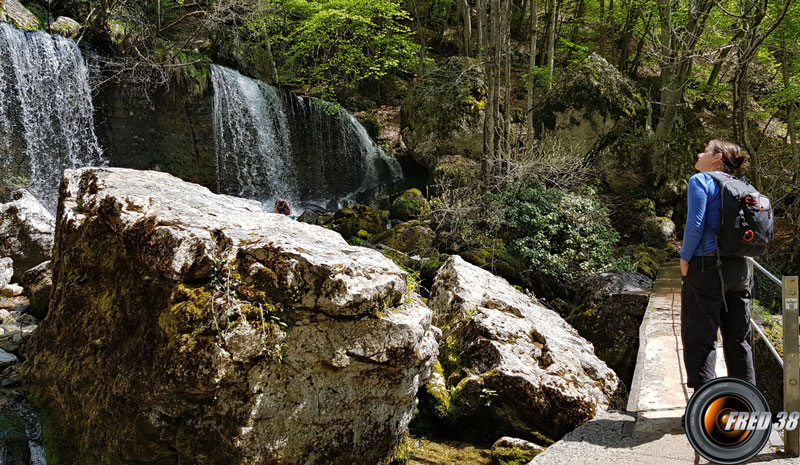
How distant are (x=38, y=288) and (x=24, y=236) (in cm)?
223

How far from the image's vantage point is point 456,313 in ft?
18.4

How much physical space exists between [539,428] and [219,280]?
2884 mm

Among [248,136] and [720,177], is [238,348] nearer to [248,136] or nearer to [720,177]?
[720,177]

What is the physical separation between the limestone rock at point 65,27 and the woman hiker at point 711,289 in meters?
15.8

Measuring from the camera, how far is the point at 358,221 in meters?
12.7

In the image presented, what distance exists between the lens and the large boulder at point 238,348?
337 cm

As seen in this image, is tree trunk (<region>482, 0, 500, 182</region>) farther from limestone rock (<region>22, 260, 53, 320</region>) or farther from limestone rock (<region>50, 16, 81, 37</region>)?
limestone rock (<region>50, 16, 81, 37</region>)

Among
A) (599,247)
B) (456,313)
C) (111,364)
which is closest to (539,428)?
(456,313)

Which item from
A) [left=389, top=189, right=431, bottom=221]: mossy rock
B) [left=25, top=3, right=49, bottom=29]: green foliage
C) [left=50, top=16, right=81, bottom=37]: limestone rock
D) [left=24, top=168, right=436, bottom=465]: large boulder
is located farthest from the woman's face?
[left=25, top=3, right=49, bottom=29]: green foliage

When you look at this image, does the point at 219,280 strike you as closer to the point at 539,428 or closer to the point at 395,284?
the point at 395,284

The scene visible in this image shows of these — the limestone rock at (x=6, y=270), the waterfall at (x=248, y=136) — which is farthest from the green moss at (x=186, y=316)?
the waterfall at (x=248, y=136)

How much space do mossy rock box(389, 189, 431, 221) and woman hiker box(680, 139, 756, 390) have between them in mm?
10099

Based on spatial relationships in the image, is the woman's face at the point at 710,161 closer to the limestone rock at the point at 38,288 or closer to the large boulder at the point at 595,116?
the limestone rock at the point at 38,288

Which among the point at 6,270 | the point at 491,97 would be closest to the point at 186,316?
the point at 6,270
